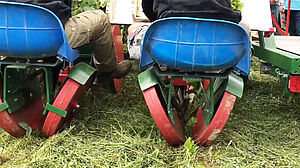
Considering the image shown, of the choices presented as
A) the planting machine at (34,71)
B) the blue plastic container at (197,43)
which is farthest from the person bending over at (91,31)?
the blue plastic container at (197,43)

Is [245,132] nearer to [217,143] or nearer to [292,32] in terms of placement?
[217,143]

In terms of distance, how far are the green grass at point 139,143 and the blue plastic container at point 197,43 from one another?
594 mm

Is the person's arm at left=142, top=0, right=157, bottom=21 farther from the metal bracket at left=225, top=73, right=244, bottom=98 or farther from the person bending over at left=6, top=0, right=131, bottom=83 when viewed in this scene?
the metal bracket at left=225, top=73, right=244, bottom=98

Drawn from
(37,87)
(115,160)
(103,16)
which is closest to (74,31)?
(103,16)

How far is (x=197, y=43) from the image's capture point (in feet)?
7.86

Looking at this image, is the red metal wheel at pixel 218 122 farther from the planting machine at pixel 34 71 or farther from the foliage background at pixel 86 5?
the foliage background at pixel 86 5

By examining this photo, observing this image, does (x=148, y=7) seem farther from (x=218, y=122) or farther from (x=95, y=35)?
(x=218, y=122)

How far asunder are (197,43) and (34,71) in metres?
1.43

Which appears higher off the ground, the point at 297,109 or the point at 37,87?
the point at 37,87

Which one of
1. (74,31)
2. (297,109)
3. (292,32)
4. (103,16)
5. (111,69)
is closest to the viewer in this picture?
(74,31)

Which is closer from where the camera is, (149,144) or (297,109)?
(149,144)

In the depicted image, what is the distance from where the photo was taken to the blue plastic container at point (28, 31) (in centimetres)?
249

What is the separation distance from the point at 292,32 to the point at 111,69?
3.86m

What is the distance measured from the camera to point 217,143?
2.91 m
